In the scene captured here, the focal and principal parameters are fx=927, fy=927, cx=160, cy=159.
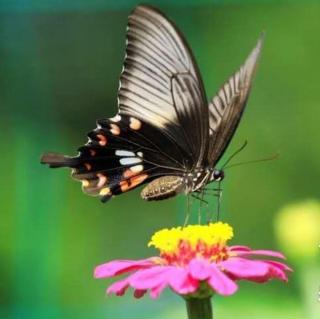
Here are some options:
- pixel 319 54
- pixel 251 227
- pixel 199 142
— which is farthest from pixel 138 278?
pixel 319 54

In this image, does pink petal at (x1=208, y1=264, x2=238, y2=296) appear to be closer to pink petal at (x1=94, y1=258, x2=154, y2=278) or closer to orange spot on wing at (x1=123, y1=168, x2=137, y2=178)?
pink petal at (x1=94, y1=258, x2=154, y2=278)

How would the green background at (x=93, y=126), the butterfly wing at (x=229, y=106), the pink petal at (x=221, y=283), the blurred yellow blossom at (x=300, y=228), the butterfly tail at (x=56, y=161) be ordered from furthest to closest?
the green background at (x=93, y=126), the blurred yellow blossom at (x=300, y=228), the butterfly tail at (x=56, y=161), the butterfly wing at (x=229, y=106), the pink petal at (x=221, y=283)

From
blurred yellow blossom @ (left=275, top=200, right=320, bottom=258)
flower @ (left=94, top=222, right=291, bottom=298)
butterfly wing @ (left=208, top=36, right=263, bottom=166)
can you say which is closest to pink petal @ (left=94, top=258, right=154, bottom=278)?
flower @ (left=94, top=222, right=291, bottom=298)

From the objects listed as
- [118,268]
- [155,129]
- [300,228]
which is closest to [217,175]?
[155,129]

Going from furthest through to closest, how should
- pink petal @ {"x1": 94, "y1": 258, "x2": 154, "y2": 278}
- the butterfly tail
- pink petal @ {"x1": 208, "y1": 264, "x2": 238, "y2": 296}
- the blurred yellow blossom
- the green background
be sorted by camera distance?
the green background
the blurred yellow blossom
the butterfly tail
pink petal @ {"x1": 94, "y1": 258, "x2": 154, "y2": 278}
pink petal @ {"x1": 208, "y1": 264, "x2": 238, "y2": 296}

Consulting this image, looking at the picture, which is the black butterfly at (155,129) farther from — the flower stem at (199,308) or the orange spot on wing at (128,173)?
the flower stem at (199,308)

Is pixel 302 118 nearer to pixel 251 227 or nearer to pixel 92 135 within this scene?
pixel 251 227

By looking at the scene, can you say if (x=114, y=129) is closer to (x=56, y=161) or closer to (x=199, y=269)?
(x=56, y=161)

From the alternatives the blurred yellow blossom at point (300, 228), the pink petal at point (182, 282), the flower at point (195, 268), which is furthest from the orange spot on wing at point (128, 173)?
the blurred yellow blossom at point (300, 228)
